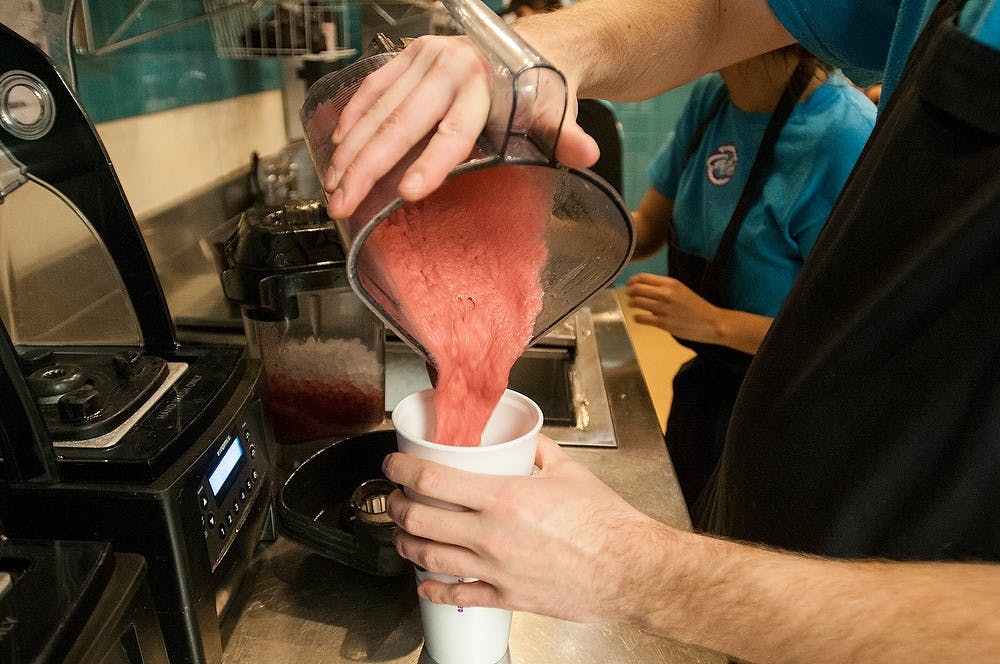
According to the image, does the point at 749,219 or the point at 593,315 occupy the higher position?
the point at 749,219

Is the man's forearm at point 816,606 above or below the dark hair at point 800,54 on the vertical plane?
below

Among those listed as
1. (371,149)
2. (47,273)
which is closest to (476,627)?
(371,149)

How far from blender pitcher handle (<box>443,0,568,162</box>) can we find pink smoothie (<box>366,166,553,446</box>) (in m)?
0.04

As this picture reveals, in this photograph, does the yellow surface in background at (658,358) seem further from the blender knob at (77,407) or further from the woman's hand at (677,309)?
the blender knob at (77,407)

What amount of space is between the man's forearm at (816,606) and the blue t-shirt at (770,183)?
92 centimetres

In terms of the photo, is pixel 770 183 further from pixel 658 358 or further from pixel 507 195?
pixel 658 358

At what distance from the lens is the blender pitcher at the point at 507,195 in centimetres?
47

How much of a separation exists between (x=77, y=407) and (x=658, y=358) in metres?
3.06

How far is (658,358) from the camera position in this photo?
3.43m

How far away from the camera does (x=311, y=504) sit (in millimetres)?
833

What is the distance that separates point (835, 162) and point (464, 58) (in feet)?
3.25

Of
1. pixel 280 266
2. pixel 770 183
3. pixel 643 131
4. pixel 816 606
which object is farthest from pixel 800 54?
pixel 643 131

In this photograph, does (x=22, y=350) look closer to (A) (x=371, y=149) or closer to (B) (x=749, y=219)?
(A) (x=371, y=149)

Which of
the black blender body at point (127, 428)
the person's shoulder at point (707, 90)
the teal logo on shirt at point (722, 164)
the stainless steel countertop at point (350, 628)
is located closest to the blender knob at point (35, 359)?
the black blender body at point (127, 428)
